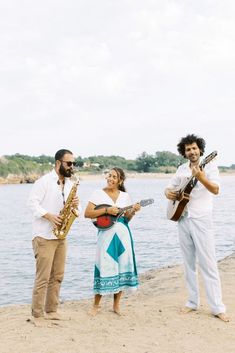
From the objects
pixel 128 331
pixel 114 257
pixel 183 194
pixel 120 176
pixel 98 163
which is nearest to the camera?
pixel 128 331

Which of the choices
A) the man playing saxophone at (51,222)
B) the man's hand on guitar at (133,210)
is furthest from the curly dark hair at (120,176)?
the man playing saxophone at (51,222)

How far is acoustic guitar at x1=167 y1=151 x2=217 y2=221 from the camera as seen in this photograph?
7.01 metres

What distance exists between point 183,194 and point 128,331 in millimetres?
1863

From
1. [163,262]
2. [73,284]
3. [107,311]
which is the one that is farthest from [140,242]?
[107,311]

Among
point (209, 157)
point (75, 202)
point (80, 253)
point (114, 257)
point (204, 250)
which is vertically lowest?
point (80, 253)

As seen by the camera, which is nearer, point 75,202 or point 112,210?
point 75,202

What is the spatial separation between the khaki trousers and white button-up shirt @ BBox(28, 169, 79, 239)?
12cm

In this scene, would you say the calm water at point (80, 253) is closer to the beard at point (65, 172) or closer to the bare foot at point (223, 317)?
the bare foot at point (223, 317)

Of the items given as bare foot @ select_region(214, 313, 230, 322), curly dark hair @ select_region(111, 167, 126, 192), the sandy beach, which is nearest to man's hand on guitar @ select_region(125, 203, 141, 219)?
curly dark hair @ select_region(111, 167, 126, 192)

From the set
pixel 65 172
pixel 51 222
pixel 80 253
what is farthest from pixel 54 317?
pixel 80 253

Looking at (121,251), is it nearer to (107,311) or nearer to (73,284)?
(107,311)

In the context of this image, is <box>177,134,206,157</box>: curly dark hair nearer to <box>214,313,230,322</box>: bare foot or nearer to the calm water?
<box>214,313,230,322</box>: bare foot

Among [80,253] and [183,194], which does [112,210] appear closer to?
[183,194]

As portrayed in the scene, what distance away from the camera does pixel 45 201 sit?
694cm
